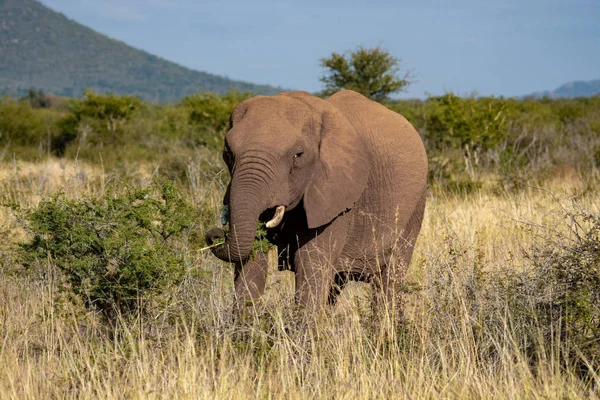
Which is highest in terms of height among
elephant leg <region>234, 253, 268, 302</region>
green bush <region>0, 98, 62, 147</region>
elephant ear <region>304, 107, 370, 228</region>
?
elephant ear <region>304, 107, 370, 228</region>

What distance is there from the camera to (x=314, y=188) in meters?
5.29

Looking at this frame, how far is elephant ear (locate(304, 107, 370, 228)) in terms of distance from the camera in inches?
208

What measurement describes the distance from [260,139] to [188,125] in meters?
24.4

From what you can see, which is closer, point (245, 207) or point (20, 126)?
point (245, 207)

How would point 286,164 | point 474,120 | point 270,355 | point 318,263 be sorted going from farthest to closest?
point 474,120 < point 318,263 < point 286,164 < point 270,355

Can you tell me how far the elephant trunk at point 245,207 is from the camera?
475 centimetres

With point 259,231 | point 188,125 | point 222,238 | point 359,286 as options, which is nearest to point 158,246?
point 222,238

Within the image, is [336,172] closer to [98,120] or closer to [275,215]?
[275,215]

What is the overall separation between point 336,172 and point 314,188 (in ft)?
0.73

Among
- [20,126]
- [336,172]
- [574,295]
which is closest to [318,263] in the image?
[336,172]

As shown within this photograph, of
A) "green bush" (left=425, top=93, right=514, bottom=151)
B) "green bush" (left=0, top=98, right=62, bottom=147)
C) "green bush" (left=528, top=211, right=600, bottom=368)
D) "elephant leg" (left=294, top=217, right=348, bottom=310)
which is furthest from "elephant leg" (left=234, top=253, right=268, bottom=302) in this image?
"green bush" (left=0, top=98, right=62, bottom=147)

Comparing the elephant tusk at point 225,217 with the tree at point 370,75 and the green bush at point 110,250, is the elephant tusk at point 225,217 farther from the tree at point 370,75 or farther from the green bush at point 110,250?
the tree at point 370,75

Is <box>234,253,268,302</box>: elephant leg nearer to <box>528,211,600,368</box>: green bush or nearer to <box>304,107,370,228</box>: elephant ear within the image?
<box>304,107,370,228</box>: elephant ear

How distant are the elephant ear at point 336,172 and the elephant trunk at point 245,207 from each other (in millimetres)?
507
